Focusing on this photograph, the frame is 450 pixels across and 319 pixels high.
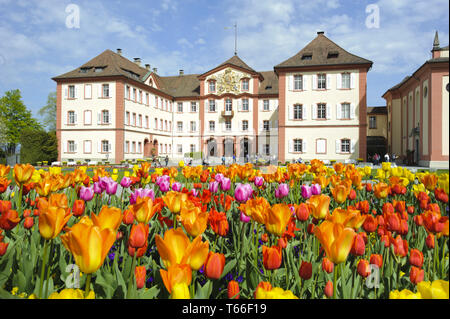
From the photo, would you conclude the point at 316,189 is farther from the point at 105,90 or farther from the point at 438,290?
the point at 105,90

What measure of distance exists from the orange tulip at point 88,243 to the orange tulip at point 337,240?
2.18 ft

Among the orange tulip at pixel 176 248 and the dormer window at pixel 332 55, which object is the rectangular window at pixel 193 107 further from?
the orange tulip at pixel 176 248

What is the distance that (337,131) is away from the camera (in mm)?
A: 32375

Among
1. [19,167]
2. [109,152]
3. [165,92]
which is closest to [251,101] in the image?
[165,92]

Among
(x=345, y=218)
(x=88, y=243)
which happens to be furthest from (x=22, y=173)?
(x=345, y=218)

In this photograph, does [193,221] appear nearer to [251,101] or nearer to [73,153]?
[73,153]

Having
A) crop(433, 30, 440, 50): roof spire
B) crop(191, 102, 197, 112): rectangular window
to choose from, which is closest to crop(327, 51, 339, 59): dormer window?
crop(191, 102, 197, 112): rectangular window

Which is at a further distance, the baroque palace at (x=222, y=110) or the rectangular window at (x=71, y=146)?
the rectangular window at (x=71, y=146)

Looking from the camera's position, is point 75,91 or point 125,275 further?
point 75,91

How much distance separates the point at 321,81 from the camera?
3256 centimetres

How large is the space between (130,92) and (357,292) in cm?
3845

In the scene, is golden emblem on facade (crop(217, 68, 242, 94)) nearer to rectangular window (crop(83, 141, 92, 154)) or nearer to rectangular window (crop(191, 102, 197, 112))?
rectangular window (crop(191, 102, 197, 112))

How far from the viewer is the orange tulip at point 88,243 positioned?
2.91 feet

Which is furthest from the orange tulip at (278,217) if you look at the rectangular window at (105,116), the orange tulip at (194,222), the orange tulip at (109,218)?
the rectangular window at (105,116)
